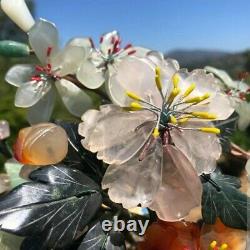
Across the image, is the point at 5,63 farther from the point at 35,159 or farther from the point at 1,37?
the point at 35,159

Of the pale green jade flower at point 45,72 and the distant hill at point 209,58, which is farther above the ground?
the pale green jade flower at point 45,72

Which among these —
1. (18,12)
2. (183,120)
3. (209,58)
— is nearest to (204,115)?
(183,120)

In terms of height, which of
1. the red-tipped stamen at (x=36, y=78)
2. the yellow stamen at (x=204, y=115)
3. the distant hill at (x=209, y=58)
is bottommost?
the distant hill at (x=209, y=58)

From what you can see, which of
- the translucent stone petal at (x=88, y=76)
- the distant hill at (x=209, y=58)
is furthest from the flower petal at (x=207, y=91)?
the distant hill at (x=209, y=58)

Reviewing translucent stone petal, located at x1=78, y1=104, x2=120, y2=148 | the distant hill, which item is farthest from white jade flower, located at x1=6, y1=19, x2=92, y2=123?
the distant hill

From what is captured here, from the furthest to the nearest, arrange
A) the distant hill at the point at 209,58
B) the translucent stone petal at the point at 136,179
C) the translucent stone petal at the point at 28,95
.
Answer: the distant hill at the point at 209,58 < the translucent stone petal at the point at 28,95 < the translucent stone petal at the point at 136,179

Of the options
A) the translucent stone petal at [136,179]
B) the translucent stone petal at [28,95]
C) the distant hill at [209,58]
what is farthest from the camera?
the distant hill at [209,58]

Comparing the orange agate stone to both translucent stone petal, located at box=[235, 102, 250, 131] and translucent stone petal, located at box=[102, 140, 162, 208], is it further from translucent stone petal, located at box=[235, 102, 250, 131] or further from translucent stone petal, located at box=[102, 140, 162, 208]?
translucent stone petal, located at box=[235, 102, 250, 131]

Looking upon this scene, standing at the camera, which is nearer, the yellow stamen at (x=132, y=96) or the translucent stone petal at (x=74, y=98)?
the yellow stamen at (x=132, y=96)

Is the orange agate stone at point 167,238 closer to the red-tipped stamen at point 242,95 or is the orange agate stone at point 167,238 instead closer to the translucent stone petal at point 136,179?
the translucent stone petal at point 136,179
